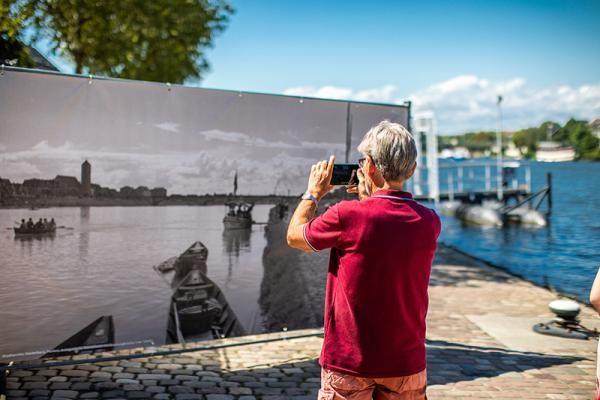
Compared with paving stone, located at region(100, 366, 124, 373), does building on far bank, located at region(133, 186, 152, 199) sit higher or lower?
higher

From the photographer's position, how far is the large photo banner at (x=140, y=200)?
5352mm

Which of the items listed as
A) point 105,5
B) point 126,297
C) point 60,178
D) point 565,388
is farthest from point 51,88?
point 105,5

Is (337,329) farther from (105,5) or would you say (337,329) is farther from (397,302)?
(105,5)

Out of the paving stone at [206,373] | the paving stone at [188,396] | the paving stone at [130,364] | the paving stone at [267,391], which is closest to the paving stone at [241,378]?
the paving stone at [206,373]

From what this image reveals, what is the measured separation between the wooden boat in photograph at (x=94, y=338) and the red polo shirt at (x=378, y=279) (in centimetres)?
360

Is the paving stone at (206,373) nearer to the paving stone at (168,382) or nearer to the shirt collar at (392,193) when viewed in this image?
the paving stone at (168,382)

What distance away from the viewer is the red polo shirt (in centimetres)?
265

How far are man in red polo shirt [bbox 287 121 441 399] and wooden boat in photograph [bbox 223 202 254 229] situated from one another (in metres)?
3.73

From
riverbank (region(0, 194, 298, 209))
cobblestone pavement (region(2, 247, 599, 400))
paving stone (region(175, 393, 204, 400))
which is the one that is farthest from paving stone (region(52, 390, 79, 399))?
riverbank (region(0, 194, 298, 209))

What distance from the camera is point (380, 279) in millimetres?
2670

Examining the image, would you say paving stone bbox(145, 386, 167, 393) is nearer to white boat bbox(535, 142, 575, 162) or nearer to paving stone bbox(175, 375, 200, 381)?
paving stone bbox(175, 375, 200, 381)

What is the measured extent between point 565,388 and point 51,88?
5418 millimetres

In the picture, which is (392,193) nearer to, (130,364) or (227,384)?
(227,384)

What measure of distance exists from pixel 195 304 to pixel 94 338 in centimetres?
103
